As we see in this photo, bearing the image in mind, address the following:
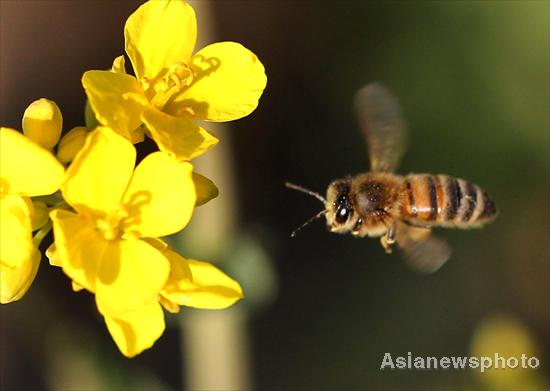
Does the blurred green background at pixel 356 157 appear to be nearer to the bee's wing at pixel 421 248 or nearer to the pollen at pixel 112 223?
the bee's wing at pixel 421 248

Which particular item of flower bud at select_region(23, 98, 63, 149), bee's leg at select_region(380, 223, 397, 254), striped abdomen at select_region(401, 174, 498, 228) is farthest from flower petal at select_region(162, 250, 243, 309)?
striped abdomen at select_region(401, 174, 498, 228)

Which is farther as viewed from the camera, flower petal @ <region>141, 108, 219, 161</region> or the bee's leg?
the bee's leg

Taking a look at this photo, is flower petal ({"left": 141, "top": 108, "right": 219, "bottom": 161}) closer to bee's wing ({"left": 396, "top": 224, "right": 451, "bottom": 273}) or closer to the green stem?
the green stem

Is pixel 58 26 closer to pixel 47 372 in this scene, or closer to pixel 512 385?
pixel 47 372

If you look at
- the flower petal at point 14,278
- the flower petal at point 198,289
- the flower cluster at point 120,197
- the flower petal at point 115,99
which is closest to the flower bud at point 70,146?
the flower cluster at point 120,197

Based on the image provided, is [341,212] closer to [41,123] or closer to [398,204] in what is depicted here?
[398,204]

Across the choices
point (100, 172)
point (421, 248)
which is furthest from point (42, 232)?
point (421, 248)
